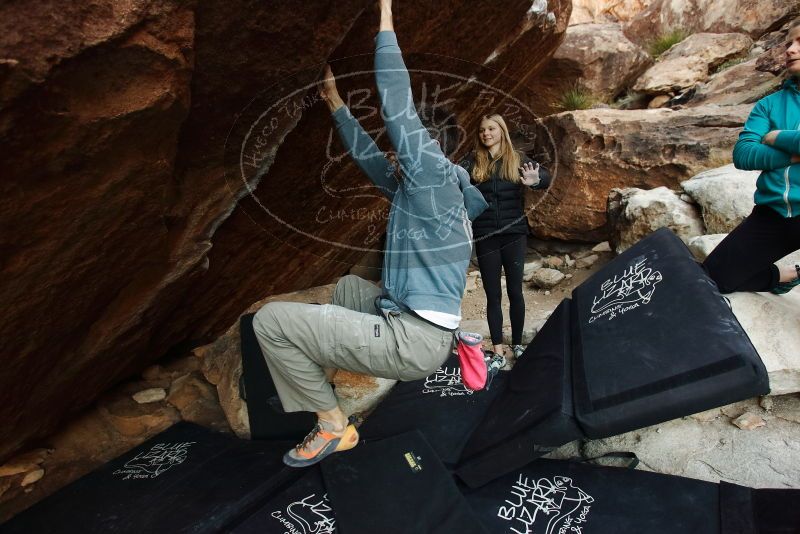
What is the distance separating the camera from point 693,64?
6.98 meters

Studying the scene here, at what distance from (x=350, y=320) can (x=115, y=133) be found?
3.16 ft

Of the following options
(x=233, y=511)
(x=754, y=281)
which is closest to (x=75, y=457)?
(x=233, y=511)

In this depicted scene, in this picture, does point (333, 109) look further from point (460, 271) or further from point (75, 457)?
point (75, 457)

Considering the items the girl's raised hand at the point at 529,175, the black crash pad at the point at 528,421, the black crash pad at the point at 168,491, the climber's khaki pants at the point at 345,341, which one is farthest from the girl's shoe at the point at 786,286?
the black crash pad at the point at 168,491

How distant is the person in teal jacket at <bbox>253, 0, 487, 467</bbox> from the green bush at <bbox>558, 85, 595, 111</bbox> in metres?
5.28

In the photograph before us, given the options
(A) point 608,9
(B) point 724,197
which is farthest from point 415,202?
(A) point 608,9

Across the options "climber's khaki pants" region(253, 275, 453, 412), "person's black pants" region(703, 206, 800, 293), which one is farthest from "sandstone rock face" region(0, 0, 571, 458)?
"person's black pants" region(703, 206, 800, 293)

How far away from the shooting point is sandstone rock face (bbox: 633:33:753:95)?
22.4ft

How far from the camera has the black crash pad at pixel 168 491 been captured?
2.03 m

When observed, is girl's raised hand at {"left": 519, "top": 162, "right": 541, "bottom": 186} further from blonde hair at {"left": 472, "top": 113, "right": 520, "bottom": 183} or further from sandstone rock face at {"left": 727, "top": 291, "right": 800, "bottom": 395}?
sandstone rock face at {"left": 727, "top": 291, "right": 800, "bottom": 395}

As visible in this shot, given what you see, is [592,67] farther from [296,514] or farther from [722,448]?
[296,514]

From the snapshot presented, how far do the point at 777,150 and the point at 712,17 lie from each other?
771 centimetres

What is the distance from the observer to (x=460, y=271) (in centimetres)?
176

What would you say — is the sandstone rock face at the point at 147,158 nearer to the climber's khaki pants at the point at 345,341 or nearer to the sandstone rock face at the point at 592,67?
the climber's khaki pants at the point at 345,341
